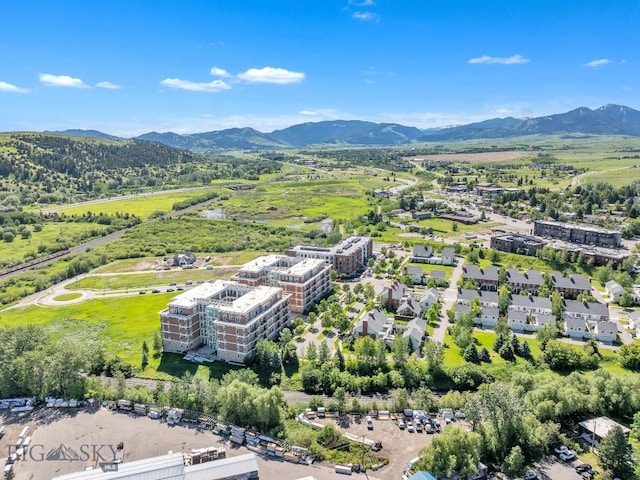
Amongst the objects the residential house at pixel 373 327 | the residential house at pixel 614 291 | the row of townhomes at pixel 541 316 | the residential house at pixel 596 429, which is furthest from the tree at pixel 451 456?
the residential house at pixel 614 291

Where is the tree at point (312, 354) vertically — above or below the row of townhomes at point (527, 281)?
below

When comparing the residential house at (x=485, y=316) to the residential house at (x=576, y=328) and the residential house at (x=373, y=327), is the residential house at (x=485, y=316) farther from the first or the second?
the residential house at (x=373, y=327)

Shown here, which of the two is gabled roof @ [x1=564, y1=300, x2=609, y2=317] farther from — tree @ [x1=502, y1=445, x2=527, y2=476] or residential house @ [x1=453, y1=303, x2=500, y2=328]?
tree @ [x1=502, y1=445, x2=527, y2=476]

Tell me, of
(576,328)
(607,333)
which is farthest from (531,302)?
(607,333)

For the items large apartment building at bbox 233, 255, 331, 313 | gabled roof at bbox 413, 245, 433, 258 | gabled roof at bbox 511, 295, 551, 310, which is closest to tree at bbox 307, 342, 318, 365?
large apartment building at bbox 233, 255, 331, 313

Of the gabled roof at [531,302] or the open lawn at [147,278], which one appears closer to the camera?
the gabled roof at [531,302]

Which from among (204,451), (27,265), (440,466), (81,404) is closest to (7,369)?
(81,404)
